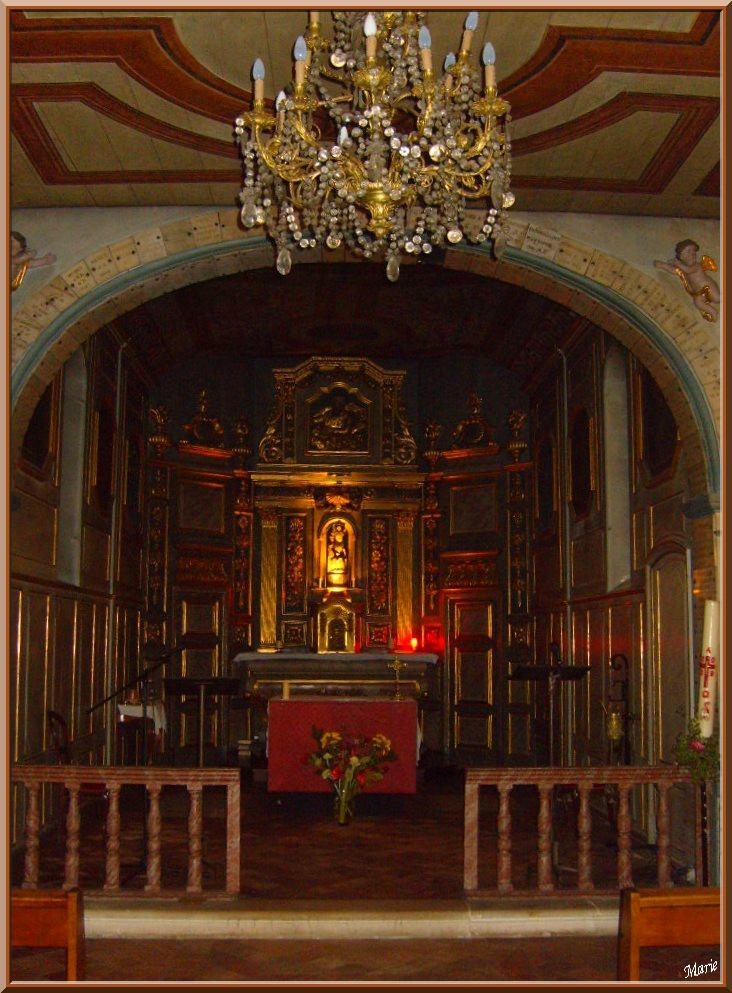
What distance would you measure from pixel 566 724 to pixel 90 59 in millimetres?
8192

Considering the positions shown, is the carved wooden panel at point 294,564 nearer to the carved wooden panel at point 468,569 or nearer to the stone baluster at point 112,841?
the carved wooden panel at point 468,569

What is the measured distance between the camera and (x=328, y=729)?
9344 millimetres

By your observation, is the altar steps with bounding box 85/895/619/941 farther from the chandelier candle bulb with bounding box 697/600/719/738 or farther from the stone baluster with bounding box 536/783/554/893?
the chandelier candle bulb with bounding box 697/600/719/738

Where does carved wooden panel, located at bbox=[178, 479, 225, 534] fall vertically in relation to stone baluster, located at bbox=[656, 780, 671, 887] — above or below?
above

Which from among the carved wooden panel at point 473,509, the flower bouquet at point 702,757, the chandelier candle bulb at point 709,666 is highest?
the carved wooden panel at point 473,509

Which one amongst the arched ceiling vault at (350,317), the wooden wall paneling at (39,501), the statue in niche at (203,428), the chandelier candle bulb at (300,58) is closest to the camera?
the chandelier candle bulb at (300,58)

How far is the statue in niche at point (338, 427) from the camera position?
14.6 meters

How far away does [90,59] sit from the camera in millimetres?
5480

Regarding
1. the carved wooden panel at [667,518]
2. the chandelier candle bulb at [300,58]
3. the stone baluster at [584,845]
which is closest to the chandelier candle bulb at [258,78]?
the chandelier candle bulb at [300,58]

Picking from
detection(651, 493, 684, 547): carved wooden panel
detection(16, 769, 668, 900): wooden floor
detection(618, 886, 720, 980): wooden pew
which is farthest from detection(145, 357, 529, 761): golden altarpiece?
detection(618, 886, 720, 980): wooden pew

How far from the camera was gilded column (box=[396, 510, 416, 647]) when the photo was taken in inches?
563

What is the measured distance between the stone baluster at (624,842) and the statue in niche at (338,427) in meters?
8.81

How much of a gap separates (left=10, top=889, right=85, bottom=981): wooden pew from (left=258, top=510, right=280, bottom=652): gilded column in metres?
11.3

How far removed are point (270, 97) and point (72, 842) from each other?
442 cm
